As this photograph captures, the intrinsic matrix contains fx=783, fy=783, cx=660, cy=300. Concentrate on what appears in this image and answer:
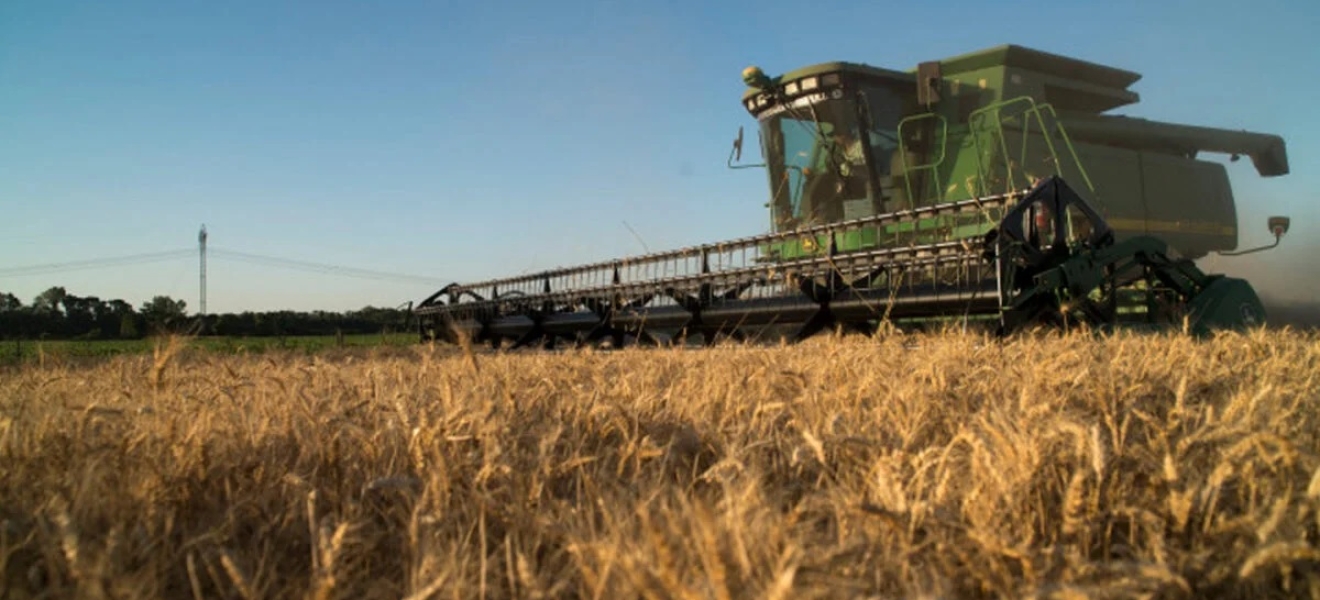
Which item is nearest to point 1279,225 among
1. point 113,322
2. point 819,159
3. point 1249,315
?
point 1249,315

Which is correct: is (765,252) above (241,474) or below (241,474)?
above

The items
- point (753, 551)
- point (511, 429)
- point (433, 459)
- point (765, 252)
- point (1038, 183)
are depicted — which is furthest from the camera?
point (765, 252)

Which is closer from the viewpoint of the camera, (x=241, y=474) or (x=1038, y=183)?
(x=241, y=474)

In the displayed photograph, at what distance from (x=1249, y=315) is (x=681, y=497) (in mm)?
6793

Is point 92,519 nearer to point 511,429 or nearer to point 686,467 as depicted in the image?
point 511,429

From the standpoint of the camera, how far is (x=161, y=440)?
1591mm

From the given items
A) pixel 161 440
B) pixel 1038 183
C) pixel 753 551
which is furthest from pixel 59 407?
pixel 1038 183

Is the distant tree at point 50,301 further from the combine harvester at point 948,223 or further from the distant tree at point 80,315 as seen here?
the combine harvester at point 948,223

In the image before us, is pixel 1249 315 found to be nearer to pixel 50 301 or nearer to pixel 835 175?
pixel 835 175

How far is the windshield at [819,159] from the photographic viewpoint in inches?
327

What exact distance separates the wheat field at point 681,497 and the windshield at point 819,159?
246 inches

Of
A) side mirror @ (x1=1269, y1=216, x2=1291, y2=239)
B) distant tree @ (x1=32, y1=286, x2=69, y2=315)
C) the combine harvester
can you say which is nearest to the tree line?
distant tree @ (x1=32, y1=286, x2=69, y2=315)

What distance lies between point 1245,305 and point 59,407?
23.7 ft

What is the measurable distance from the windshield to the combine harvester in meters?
0.02
